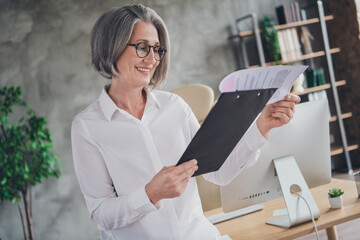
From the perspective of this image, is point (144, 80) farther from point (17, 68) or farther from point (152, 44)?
point (17, 68)

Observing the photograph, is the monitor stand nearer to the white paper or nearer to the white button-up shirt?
the white button-up shirt

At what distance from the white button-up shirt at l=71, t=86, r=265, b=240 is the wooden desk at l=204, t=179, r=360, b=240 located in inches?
10.6

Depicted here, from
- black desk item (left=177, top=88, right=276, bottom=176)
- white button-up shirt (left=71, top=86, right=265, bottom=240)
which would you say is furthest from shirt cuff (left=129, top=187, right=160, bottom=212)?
black desk item (left=177, top=88, right=276, bottom=176)

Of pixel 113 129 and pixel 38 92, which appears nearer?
pixel 113 129

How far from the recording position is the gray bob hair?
4.68 feet

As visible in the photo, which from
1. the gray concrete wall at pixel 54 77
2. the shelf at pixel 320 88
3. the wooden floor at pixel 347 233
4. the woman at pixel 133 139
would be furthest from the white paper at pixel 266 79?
the shelf at pixel 320 88

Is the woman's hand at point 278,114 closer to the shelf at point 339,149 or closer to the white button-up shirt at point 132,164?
the white button-up shirt at point 132,164

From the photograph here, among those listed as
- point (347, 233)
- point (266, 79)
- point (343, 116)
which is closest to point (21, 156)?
point (347, 233)

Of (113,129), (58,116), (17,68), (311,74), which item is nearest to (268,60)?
(311,74)

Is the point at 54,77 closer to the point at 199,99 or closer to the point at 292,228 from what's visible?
the point at 199,99

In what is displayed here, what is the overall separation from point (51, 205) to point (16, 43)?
186 centimetres

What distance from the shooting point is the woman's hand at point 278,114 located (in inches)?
56.6

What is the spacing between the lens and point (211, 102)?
313 centimetres

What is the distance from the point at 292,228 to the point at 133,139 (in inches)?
28.3
